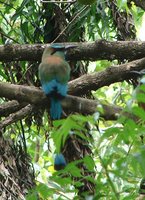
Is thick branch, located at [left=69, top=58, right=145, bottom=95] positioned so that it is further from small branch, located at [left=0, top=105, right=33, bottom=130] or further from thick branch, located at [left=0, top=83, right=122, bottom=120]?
small branch, located at [left=0, top=105, right=33, bottom=130]

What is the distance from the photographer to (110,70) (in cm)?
351

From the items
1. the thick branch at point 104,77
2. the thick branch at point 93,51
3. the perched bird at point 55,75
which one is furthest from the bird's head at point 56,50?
the thick branch at point 104,77

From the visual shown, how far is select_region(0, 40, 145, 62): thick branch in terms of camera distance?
382cm

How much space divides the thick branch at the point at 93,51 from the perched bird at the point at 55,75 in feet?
0.47

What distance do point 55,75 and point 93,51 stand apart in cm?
45

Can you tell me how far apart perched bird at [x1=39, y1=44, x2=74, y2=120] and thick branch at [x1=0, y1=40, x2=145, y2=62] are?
143 mm

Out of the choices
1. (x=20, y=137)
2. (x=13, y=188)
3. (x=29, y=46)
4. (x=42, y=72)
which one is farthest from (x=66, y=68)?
(x=20, y=137)

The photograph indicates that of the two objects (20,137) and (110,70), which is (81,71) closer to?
(20,137)

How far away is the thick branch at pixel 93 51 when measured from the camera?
150 inches

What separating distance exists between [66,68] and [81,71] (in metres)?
1.11

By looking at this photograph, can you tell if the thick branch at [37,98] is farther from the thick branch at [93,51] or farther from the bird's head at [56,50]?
the thick branch at [93,51]

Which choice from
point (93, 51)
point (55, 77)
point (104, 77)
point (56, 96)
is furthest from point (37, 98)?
point (93, 51)

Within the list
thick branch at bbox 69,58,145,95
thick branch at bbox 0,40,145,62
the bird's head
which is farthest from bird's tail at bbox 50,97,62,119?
thick branch at bbox 0,40,145,62

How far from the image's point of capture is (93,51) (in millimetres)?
3834
